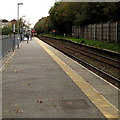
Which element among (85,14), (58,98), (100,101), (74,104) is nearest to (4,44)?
(58,98)

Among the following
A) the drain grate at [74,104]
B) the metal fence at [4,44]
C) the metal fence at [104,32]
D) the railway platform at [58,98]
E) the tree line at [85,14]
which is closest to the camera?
the railway platform at [58,98]

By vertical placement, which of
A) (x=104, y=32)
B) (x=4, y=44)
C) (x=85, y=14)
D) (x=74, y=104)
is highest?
(x=85, y=14)

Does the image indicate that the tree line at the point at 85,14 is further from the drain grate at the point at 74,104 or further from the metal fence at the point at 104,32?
the drain grate at the point at 74,104

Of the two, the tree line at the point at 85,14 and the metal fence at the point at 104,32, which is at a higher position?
the tree line at the point at 85,14

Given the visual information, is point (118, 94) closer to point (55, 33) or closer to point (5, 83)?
point (5, 83)

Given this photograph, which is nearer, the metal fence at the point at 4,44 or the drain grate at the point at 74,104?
the drain grate at the point at 74,104

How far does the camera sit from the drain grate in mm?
6918

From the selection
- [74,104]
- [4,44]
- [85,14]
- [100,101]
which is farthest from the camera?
[85,14]

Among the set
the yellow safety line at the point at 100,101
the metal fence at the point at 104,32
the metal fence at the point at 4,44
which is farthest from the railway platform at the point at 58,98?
the metal fence at the point at 104,32

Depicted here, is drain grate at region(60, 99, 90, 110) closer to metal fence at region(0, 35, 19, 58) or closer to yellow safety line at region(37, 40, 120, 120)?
yellow safety line at region(37, 40, 120, 120)

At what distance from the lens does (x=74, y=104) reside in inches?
284

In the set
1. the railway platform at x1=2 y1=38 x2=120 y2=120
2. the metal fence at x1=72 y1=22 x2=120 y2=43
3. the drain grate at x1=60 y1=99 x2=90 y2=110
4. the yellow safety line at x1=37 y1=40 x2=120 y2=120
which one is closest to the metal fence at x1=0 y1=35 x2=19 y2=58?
the railway platform at x1=2 y1=38 x2=120 y2=120

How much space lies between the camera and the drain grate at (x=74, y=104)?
6.92 meters

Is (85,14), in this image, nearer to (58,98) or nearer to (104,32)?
(104,32)
